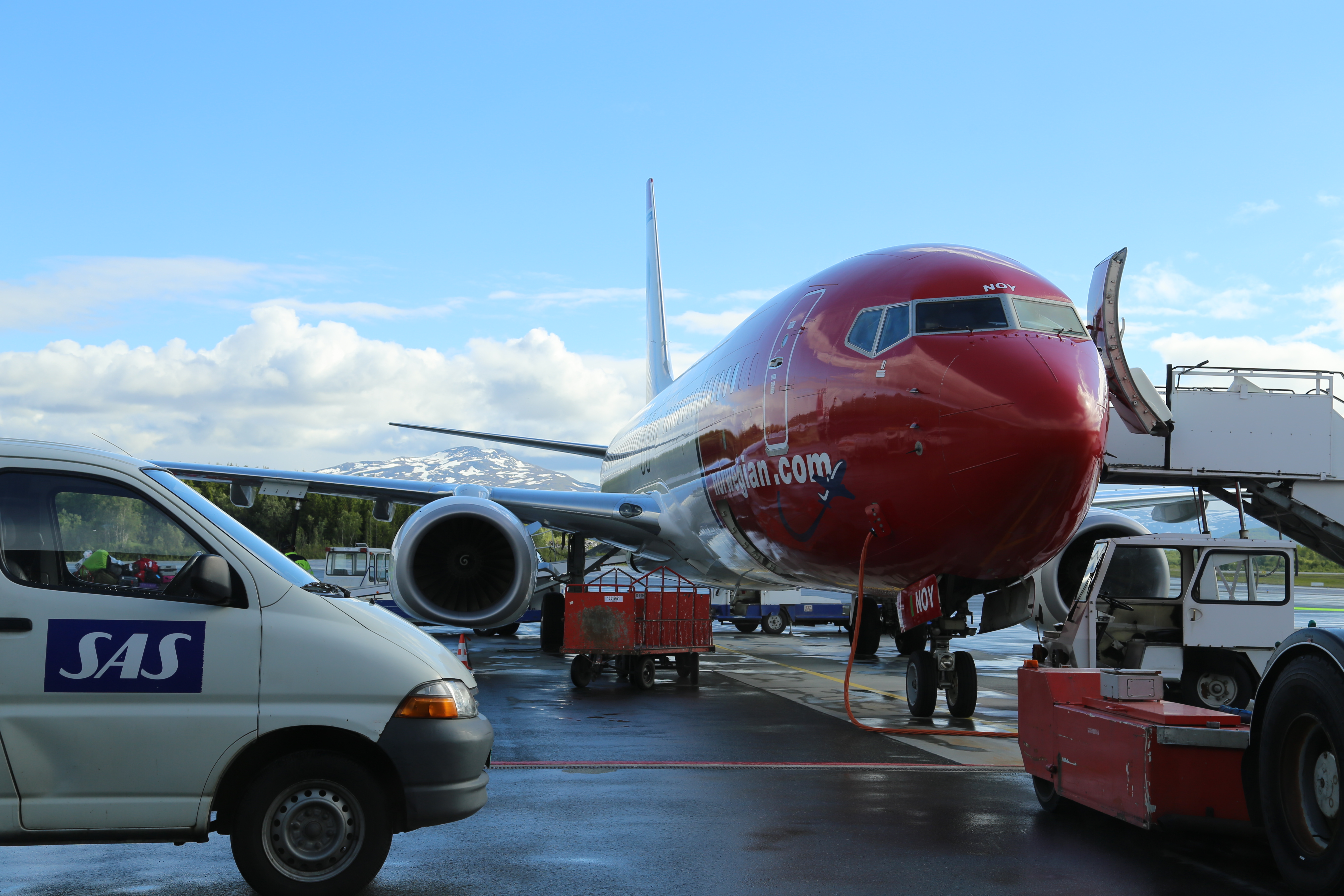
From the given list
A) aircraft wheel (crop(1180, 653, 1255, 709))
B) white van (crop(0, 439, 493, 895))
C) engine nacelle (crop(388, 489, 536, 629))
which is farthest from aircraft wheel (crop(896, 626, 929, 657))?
white van (crop(0, 439, 493, 895))

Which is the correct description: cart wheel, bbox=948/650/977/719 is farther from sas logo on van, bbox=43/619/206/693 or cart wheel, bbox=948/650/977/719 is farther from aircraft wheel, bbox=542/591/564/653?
aircraft wheel, bbox=542/591/564/653

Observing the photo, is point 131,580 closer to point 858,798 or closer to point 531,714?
point 858,798

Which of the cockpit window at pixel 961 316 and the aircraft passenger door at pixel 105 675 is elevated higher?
the cockpit window at pixel 961 316

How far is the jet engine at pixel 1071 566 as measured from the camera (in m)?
12.0

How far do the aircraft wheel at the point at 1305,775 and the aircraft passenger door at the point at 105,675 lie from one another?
158 inches

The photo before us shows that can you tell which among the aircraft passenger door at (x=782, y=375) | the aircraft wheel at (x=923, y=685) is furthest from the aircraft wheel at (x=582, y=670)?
the aircraft wheel at (x=923, y=685)

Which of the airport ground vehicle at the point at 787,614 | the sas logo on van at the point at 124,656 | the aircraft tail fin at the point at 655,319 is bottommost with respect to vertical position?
the airport ground vehicle at the point at 787,614

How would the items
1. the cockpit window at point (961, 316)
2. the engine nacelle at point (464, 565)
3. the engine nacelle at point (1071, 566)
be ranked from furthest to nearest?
the engine nacelle at point (464, 565) → the engine nacelle at point (1071, 566) → the cockpit window at point (961, 316)

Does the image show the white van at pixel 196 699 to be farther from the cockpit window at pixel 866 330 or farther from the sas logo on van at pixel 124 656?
the cockpit window at pixel 866 330

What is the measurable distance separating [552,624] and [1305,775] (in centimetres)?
1451

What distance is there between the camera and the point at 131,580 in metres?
4.52

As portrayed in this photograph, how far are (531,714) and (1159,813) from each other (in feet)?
20.6

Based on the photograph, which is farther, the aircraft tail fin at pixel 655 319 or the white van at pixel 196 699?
the aircraft tail fin at pixel 655 319

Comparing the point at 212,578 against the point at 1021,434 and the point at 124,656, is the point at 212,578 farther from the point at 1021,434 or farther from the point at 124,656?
the point at 1021,434
